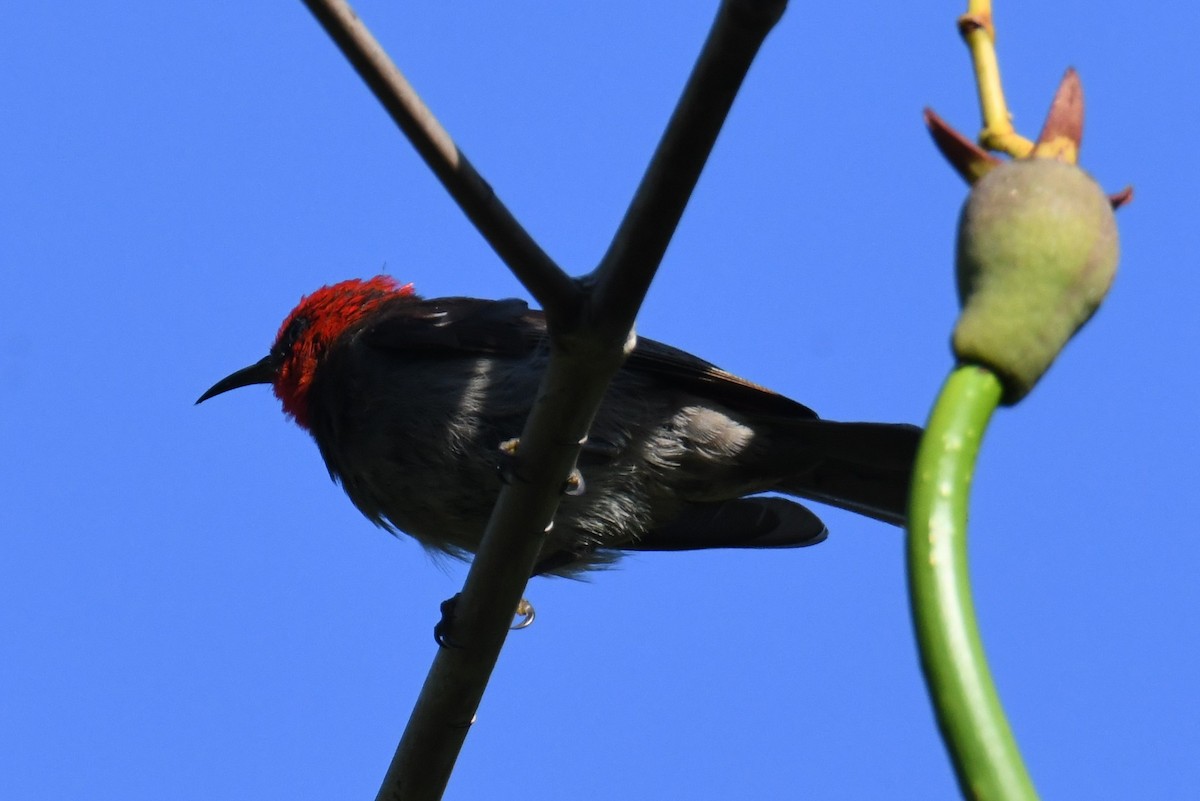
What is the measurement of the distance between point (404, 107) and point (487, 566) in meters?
1.88

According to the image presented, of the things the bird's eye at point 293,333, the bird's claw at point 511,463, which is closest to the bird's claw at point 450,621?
the bird's claw at point 511,463

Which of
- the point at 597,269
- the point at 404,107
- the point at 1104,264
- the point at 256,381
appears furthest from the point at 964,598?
the point at 256,381

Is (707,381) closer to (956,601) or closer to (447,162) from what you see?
(447,162)

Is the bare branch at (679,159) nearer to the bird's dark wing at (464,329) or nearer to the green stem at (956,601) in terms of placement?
the green stem at (956,601)

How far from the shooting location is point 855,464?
6195 mm

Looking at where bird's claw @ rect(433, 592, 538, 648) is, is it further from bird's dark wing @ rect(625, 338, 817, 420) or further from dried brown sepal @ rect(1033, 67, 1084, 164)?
dried brown sepal @ rect(1033, 67, 1084, 164)

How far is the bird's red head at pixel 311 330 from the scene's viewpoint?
695 cm

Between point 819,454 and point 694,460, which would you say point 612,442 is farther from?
point 819,454

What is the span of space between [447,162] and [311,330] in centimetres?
473

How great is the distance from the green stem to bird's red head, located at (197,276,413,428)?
5.79 meters

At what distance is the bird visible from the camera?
5898mm

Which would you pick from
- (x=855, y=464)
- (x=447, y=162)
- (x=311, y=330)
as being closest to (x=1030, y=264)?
(x=447, y=162)

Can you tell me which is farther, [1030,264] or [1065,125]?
[1065,125]

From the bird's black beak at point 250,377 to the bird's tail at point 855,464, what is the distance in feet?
9.59
